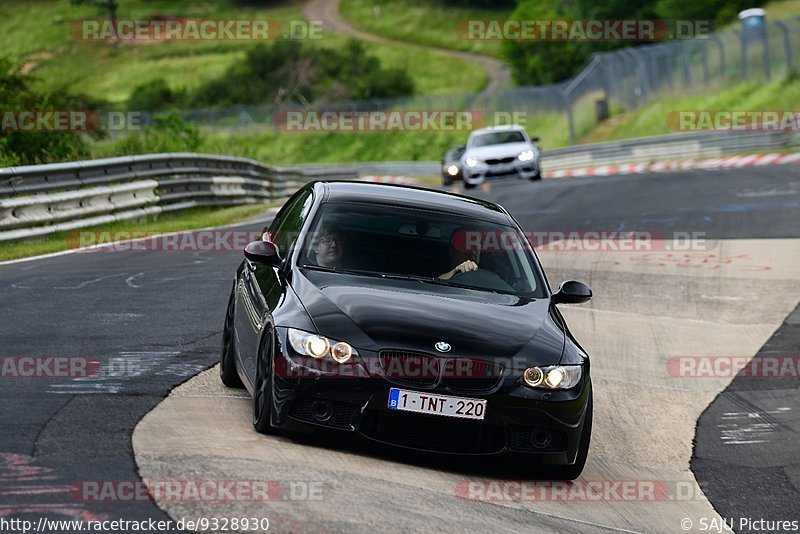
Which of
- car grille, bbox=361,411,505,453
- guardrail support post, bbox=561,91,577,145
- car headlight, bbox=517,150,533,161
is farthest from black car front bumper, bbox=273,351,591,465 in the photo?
guardrail support post, bbox=561,91,577,145

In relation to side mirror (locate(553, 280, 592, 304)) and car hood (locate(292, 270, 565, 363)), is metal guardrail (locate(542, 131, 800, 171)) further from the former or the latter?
car hood (locate(292, 270, 565, 363))

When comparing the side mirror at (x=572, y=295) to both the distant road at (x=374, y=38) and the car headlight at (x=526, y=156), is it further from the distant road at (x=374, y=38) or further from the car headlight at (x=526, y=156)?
the distant road at (x=374, y=38)

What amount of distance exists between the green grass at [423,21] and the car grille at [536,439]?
114m

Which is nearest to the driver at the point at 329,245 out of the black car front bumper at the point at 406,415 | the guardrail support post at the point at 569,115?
the black car front bumper at the point at 406,415

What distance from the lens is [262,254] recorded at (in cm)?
847

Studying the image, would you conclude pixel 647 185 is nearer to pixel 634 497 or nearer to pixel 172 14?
pixel 634 497

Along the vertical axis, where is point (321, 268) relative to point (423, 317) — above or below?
above

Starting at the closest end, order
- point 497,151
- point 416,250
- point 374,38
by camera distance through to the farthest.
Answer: point 416,250
point 497,151
point 374,38

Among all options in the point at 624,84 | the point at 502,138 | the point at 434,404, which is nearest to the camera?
the point at 434,404

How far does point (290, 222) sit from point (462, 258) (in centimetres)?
125

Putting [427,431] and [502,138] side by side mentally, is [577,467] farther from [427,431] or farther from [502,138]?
[502,138]

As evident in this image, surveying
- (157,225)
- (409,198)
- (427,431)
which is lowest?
(157,225)

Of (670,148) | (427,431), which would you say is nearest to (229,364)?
(427,431)

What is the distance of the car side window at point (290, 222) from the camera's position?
349 inches
